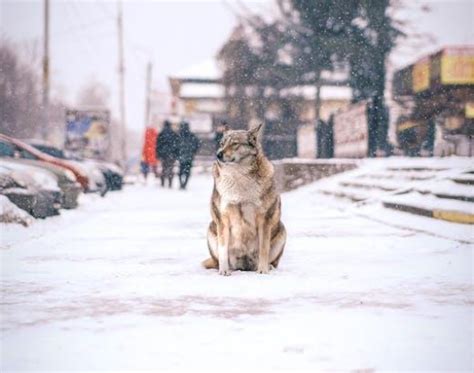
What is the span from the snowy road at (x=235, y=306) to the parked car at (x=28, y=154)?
5122 mm

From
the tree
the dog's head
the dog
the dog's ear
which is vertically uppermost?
the tree

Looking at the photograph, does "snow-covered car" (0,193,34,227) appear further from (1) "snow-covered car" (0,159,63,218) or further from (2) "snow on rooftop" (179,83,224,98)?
(2) "snow on rooftop" (179,83,224,98)

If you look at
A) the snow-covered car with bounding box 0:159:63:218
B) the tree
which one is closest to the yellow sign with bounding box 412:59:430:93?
the tree

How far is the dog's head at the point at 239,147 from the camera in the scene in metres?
5.82

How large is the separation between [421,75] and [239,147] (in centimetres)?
2551

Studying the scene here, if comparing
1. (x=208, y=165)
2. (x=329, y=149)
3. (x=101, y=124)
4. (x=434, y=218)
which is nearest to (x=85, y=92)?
(x=208, y=165)

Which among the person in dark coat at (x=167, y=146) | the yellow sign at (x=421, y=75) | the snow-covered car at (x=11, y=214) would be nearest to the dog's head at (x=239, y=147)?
the snow-covered car at (x=11, y=214)

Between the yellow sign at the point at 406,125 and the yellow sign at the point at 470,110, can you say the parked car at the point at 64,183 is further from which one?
the yellow sign at the point at 470,110

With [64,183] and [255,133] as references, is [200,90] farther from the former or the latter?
[255,133]

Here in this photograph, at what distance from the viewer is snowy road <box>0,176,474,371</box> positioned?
346 cm

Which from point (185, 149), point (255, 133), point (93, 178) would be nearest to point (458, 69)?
point (185, 149)

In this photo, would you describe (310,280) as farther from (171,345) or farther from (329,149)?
(329,149)

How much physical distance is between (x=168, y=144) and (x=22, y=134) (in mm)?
29980

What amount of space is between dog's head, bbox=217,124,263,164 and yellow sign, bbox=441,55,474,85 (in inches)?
879
